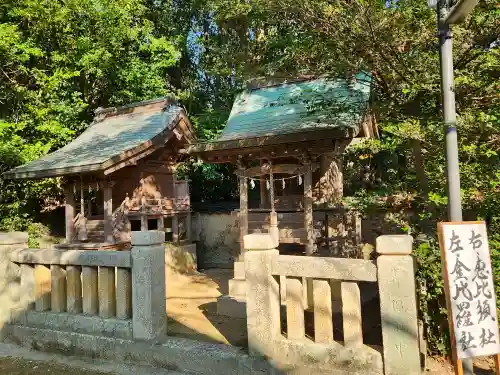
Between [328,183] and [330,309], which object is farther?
[328,183]

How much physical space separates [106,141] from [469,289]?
12150mm

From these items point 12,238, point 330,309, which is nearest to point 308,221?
point 330,309

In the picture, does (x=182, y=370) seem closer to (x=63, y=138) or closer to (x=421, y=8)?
(x=421, y=8)

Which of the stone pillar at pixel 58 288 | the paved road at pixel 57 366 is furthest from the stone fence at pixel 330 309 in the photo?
the stone pillar at pixel 58 288

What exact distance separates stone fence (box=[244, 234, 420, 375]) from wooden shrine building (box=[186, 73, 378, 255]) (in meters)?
3.60

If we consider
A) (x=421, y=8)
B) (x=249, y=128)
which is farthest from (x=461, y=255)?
(x=249, y=128)

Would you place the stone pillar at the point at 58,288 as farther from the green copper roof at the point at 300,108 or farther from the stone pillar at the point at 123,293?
the green copper roof at the point at 300,108

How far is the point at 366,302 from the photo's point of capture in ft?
20.9

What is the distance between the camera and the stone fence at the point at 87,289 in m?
4.77

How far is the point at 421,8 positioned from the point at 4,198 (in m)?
15.1

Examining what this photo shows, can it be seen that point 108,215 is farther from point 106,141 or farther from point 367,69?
point 367,69

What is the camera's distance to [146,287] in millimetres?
4723

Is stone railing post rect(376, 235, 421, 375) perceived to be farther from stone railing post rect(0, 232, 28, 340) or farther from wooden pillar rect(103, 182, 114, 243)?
wooden pillar rect(103, 182, 114, 243)

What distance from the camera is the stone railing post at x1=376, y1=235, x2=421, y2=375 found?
355 centimetres
